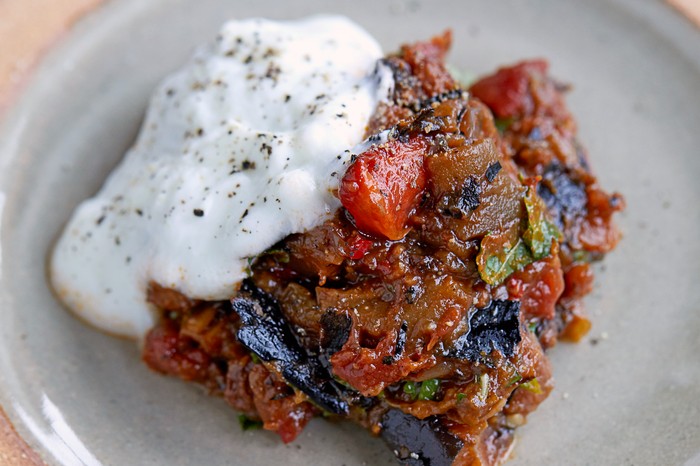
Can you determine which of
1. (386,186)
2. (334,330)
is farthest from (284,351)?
(386,186)

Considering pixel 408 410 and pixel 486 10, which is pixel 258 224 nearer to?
pixel 408 410

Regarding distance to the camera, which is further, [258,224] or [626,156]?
[626,156]

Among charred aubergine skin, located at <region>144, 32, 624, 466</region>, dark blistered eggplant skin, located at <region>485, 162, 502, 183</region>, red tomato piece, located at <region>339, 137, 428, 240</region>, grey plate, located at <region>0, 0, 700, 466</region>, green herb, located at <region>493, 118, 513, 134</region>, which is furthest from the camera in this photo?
green herb, located at <region>493, 118, 513, 134</region>

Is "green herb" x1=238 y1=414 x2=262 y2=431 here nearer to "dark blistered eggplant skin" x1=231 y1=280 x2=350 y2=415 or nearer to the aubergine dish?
the aubergine dish

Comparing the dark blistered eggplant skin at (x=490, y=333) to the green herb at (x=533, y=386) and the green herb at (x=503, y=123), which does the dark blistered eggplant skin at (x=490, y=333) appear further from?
the green herb at (x=503, y=123)

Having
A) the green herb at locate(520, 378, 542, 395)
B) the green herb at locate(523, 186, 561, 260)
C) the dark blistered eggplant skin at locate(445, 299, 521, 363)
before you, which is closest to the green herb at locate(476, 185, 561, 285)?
the green herb at locate(523, 186, 561, 260)

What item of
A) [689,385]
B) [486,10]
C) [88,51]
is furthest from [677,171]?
[88,51]

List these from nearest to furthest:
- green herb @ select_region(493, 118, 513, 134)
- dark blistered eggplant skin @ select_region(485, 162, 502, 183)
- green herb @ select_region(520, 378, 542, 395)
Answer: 1. dark blistered eggplant skin @ select_region(485, 162, 502, 183)
2. green herb @ select_region(520, 378, 542, 395)
3. green herb @ select_region(493, 118, 513, 134)
